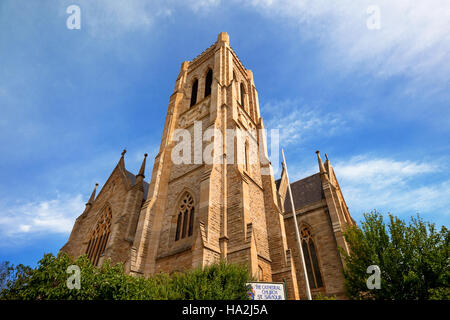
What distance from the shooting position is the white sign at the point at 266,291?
27.7 feet

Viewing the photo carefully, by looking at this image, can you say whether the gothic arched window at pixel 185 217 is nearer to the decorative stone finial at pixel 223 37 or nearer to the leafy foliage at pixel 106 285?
the leafy foliage at pixel 106 285

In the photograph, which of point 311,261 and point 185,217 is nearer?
point 185,217

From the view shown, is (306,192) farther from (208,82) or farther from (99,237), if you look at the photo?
(99,237)

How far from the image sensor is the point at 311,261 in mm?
17938

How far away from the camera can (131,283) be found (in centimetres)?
800

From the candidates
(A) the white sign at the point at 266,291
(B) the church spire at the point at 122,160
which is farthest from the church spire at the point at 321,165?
(B) the church spire at the point at 122,160

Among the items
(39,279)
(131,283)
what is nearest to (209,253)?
(131,283)

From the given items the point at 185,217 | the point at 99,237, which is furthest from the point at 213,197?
the point at 99,237

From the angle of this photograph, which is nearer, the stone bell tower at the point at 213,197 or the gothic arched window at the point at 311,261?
the stone bell tower at the point at 213,197

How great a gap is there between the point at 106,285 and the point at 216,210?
6.94 m

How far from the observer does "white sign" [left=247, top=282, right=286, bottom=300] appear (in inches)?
333

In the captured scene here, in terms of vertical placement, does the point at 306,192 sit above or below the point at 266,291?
above

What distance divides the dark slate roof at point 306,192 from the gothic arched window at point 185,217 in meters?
9.95
